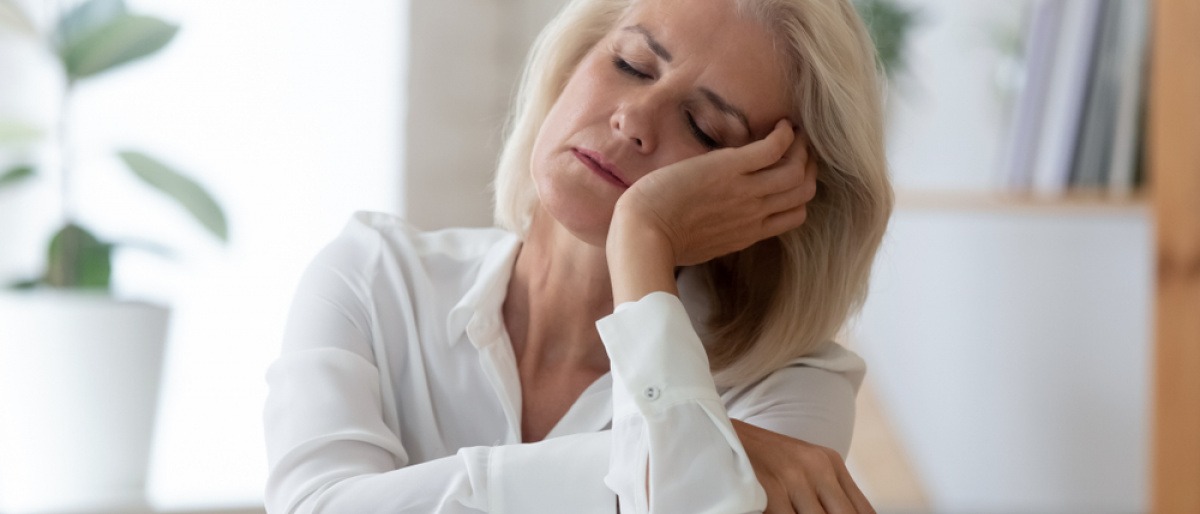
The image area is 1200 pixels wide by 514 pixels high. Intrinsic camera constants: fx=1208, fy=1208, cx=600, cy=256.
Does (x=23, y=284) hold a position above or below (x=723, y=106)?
below

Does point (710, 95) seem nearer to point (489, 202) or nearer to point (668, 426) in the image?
point (668, 426)

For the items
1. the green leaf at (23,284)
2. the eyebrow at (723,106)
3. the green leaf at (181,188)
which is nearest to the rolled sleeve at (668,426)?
the eyebrow at (723,106)

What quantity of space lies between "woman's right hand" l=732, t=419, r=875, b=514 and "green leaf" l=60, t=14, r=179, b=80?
54.6 inches

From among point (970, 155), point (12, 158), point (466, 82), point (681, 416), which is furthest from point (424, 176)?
point (681, 416)

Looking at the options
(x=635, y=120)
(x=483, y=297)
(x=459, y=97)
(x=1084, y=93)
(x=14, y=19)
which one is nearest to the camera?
(x=635, y=120)

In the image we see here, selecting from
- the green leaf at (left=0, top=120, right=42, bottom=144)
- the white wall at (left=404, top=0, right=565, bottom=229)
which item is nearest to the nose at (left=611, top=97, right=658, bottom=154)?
A: the green leaf at (left=0, top=120, right=42, bottom=144)

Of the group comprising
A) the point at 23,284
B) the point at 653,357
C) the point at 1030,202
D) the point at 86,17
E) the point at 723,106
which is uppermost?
the point at 86,17

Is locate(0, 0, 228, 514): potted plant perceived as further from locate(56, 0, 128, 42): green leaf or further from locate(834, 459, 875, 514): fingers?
locate(834, 459, 875, 514): fingers

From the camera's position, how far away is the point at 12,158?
2.26m

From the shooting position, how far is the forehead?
118 cm

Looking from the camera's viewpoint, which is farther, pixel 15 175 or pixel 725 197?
pixel 15 175

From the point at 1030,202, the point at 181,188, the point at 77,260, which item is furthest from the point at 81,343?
the point at 1030,202

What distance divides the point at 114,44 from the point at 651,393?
1385 millimetres

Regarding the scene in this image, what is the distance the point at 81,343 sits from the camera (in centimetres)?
183
